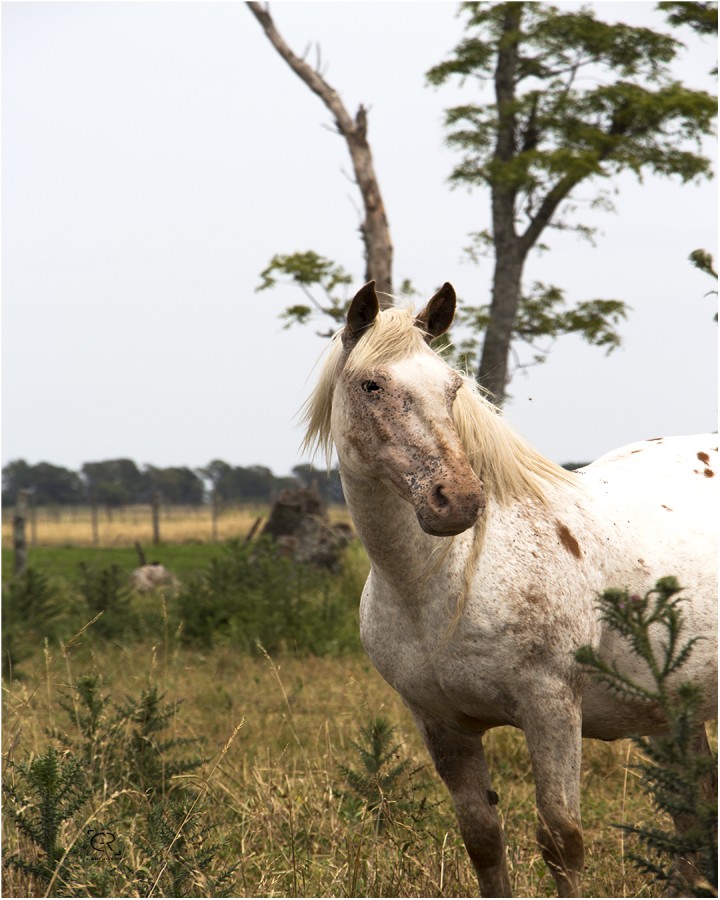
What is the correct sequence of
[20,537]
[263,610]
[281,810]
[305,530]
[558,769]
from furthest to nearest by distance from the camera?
[20,537] < [305,530] < [263,610] < [281,810] < [558,769]

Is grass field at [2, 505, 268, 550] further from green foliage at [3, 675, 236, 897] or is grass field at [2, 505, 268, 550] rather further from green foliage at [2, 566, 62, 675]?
green foliage at [3, 675, 236, 897]

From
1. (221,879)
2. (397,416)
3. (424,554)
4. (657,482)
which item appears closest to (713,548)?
(657,482)

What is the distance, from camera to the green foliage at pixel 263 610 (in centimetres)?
892

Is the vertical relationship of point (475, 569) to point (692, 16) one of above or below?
below

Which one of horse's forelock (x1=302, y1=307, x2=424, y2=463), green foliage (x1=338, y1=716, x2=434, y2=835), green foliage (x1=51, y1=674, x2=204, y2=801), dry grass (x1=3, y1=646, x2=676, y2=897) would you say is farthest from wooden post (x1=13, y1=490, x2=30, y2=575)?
horse's forelock (x1=302, y1=307, x2=424, y2=463)

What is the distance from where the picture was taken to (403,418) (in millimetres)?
2818

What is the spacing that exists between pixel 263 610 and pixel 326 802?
199 inches

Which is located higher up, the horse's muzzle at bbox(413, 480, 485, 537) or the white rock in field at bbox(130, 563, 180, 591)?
the horse's muzzle at bbox(413, 480, 485, 537)

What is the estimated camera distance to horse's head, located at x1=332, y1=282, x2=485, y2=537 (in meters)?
2.65

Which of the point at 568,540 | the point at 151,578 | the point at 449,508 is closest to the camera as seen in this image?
the point at 449,508

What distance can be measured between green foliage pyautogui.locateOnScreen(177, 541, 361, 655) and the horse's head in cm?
573

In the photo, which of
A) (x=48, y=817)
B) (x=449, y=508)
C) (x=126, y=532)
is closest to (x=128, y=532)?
(x=126, y=532)

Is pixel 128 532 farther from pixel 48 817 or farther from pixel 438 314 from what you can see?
pixel 438 314

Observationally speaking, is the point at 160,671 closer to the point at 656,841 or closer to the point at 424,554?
the point at 424,554
